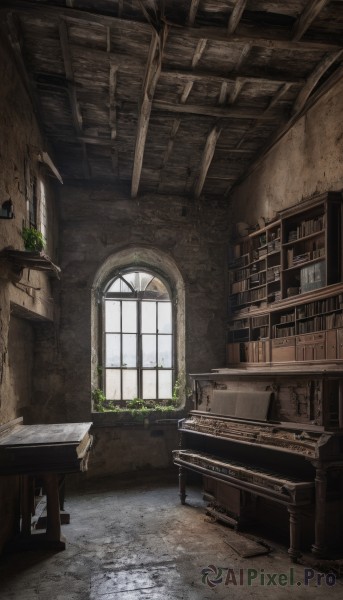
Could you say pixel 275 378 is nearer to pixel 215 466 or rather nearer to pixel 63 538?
pixel 215 466

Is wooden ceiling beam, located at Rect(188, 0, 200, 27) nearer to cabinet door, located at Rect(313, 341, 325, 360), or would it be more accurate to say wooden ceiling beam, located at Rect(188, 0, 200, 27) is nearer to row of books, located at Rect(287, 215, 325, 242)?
row of books, located at Rect(287, 215, 325, 242)

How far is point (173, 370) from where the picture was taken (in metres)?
8.48

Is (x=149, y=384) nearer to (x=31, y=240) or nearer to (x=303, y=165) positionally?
(x=31, y=240)

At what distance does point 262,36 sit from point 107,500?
20.1 feet

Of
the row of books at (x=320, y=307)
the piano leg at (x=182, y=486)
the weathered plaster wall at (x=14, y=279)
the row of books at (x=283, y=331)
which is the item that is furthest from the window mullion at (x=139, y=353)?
the row of books at (x=320, y=307)

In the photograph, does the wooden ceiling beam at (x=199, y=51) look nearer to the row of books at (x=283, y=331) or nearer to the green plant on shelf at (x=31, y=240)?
the green plant on shelf at (x=31, y=240)

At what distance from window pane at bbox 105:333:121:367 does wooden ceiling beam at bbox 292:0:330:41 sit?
18.2ft

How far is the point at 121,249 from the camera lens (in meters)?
7.87

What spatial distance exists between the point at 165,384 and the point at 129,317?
144cm

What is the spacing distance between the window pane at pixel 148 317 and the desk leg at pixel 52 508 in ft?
14.1

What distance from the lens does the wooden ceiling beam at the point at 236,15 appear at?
15.3 ft

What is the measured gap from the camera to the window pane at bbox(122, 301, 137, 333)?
8516 mm

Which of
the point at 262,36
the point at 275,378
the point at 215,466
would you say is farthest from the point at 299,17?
the point at 215,466

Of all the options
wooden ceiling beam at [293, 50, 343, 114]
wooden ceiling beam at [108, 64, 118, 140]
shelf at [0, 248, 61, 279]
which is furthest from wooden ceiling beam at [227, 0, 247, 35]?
shelf at [0, 248, 61, 279]
